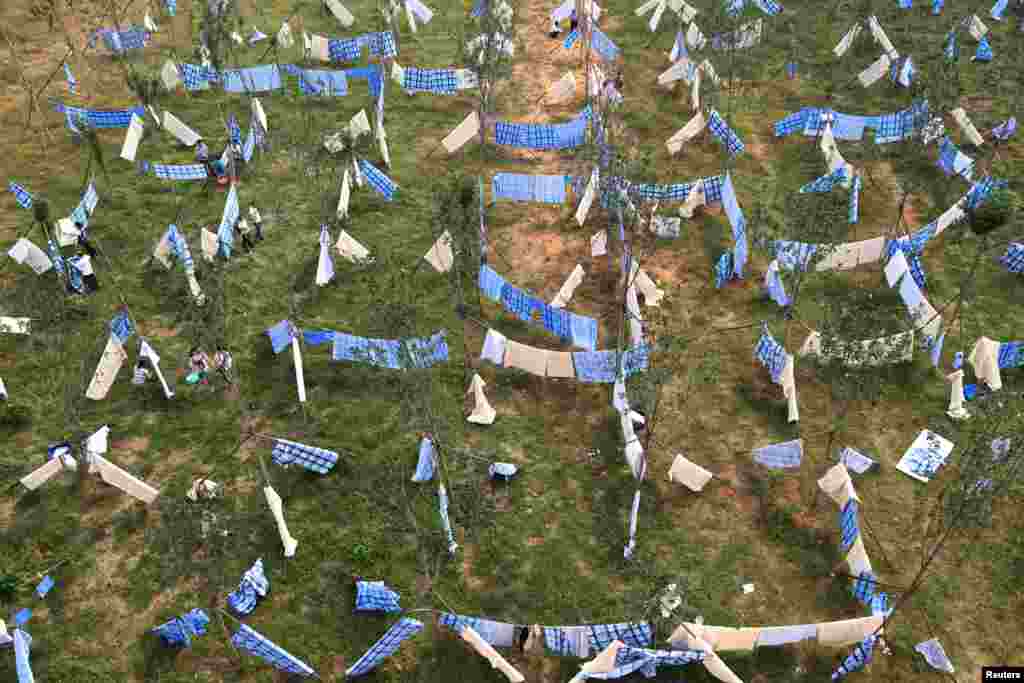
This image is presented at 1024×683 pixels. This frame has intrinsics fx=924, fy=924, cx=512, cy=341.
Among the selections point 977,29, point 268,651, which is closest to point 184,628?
point 268,651

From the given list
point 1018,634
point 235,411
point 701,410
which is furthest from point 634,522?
point 235,411

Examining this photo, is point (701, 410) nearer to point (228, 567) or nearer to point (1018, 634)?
point (1018, 634)

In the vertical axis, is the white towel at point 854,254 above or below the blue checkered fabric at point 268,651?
above

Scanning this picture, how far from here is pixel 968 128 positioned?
2353cm

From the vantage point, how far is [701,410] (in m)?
17.0

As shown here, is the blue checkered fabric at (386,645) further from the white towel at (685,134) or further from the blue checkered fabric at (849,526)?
the white towel at (685,134)

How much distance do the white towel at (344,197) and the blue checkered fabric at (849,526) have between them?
12.2 m

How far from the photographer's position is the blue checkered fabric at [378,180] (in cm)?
2189

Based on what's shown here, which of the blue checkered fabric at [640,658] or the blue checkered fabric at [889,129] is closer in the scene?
the blue checkered fabric at [640,658]

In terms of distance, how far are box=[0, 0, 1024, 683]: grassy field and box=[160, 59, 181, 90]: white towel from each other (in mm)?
2630

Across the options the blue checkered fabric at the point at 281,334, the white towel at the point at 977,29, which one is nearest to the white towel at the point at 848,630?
the blue checkered fabric at the point at 281,334

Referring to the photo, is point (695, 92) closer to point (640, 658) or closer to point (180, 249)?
point (180, 249)

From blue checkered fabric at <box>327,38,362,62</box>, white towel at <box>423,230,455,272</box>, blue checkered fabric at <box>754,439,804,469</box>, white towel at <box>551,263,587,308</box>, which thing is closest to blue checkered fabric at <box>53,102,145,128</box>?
blue checkered fabric at <box>327,38,362,62</box>

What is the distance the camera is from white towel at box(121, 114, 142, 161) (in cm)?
2356
